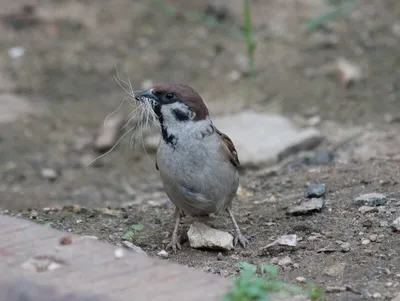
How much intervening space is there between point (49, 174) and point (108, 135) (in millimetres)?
753

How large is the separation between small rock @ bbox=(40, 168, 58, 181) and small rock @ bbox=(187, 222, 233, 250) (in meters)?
2.61

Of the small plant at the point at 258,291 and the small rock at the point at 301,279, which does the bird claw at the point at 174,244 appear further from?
the small plant at the point at 258,291

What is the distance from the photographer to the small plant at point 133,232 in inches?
195

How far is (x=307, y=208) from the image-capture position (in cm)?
515

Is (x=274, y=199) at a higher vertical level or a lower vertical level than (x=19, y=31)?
lower

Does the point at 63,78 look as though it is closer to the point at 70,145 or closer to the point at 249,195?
the point at 70,145

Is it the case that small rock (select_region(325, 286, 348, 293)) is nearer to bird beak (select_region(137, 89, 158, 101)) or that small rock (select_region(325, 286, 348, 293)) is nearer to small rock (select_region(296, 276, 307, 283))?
small rock (select_region(296, 276, 307, 283))

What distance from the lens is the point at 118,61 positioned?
9.01 meters

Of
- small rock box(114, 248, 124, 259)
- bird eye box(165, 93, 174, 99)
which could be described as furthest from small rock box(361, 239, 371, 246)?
small rock box(114, 248, 124, 259)

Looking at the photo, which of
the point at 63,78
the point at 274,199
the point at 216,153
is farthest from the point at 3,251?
the point at 63,78

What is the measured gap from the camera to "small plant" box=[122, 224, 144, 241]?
4953 millimetres

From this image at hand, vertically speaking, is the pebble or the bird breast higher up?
the bird breast

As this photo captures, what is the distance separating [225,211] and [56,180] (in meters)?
2.43

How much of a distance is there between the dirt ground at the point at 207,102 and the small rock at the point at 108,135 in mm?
98
